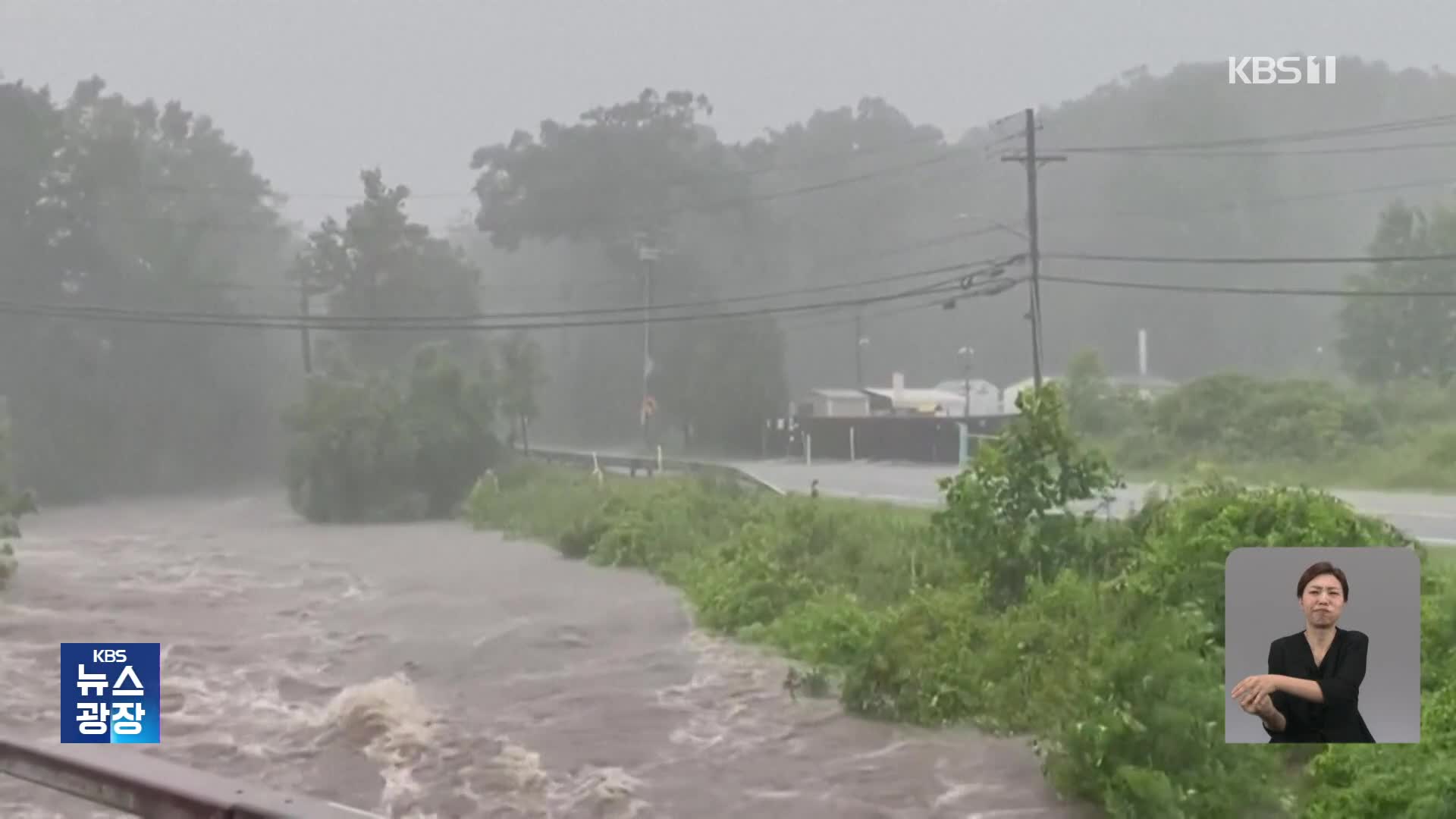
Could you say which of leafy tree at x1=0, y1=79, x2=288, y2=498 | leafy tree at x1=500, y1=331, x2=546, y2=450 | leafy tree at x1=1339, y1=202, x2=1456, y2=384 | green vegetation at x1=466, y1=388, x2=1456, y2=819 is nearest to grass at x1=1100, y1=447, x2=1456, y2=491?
green vegetation at x1=466, y1=388, x2=1456, y2=819

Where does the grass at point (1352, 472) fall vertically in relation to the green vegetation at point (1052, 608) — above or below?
above

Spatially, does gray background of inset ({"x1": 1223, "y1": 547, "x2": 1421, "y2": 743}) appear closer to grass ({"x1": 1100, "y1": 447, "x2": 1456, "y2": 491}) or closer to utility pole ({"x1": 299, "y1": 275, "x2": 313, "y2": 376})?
grass ({"x1": 1100, "y1": 447, "x2": 1456, "y2": 491})

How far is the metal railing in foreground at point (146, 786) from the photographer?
265 cm

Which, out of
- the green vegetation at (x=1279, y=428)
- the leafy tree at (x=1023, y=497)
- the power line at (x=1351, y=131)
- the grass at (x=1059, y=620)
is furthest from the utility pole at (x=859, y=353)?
the power line at (x=1351, y=131)

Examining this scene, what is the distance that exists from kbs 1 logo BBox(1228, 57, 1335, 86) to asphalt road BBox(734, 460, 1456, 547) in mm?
3252

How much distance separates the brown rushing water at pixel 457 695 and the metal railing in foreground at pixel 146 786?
0.64 meters

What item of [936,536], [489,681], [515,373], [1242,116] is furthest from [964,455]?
[515,373]

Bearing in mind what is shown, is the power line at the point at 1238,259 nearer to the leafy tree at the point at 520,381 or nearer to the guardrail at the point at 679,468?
the guardrail at the point at 679,468

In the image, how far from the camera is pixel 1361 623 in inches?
106

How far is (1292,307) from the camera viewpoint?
11.2m

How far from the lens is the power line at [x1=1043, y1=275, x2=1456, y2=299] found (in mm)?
10727

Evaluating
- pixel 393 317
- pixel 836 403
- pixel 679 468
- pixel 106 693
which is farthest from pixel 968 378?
pixel 393 317

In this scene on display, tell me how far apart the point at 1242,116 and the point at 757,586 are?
17.2 ft

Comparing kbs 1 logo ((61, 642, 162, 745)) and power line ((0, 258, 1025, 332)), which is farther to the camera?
power line ((0, 258, 1025, 332))
